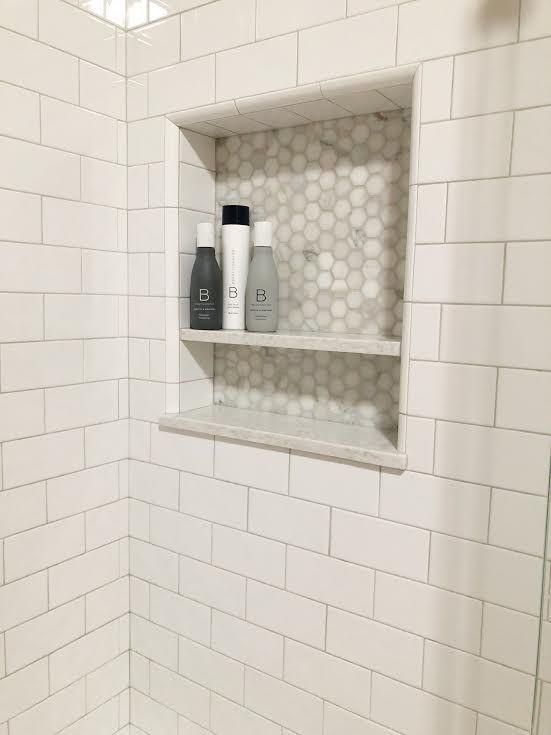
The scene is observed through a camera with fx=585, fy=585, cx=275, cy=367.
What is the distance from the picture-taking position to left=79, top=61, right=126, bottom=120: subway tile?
1180mm

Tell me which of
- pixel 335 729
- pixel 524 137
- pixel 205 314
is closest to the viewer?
pixel 524 137

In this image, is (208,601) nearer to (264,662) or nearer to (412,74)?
(264,662)

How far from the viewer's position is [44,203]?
3.69 feet

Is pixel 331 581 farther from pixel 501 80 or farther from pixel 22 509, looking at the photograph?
pixel 501 80

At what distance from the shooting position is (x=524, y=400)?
87cm

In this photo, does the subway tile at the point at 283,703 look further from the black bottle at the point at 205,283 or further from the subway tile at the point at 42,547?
the black bottle at the point at 205,283

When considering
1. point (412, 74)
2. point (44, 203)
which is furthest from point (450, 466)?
point (44, 203)

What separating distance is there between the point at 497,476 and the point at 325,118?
74 cm

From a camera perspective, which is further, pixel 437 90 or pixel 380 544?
pixel 380 544

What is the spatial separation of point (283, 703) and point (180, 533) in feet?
1.30

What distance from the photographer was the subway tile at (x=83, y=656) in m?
1.23

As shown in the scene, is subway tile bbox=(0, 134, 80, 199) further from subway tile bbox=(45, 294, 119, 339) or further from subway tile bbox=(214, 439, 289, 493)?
subway tile bbox=(214, 439, 289, 493)

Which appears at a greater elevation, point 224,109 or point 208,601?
point 224,109

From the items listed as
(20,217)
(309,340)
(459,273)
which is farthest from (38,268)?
(459,273)
